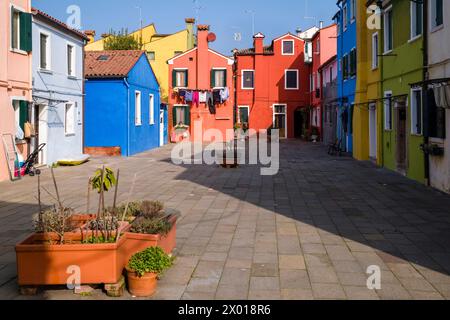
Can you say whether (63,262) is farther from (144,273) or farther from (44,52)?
(44,52)

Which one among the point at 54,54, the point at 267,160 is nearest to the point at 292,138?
the point at 267,160

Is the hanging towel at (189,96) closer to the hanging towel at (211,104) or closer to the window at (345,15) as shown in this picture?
the hanging towel at (211,104)

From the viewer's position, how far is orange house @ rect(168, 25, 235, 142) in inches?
1383

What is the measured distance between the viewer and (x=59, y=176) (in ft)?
50.3

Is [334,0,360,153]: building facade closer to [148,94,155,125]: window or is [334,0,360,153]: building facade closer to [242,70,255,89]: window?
[148,94,155,125]: window

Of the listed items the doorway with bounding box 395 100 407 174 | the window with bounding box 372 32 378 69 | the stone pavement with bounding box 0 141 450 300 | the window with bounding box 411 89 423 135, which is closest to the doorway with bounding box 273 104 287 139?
the window with bounding box 372 32 378 69

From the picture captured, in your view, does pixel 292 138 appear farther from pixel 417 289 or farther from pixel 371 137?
pixel 417 289

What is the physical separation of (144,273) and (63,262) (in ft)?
2.60

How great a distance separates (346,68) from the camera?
23.2 m

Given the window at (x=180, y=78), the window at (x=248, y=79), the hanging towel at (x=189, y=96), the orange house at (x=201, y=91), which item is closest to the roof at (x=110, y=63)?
the hanging towel at (x=189, y=96)

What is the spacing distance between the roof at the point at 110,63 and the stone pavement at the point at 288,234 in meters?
8.91

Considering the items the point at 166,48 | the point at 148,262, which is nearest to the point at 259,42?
the point at 166,48
